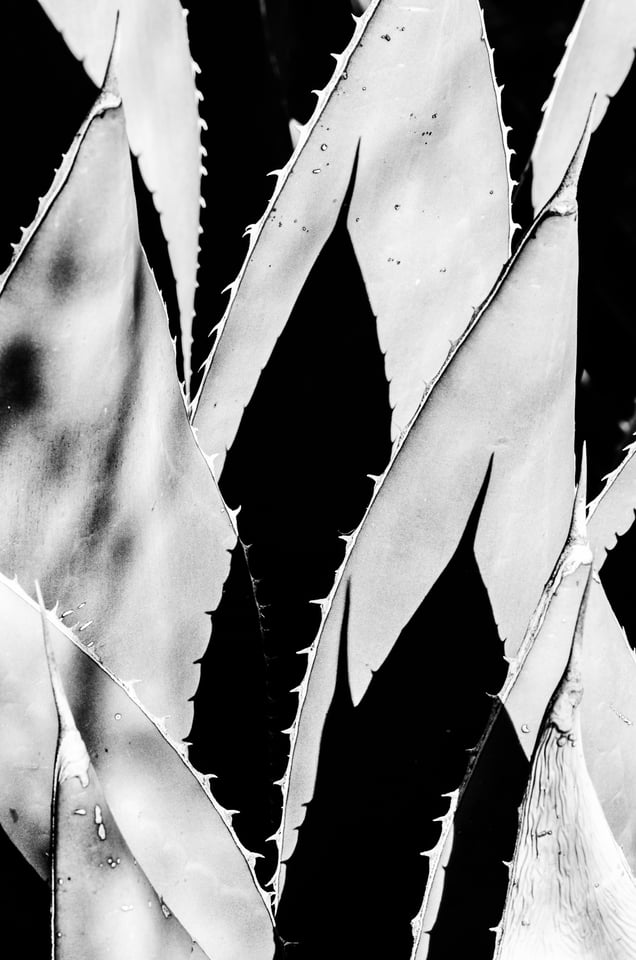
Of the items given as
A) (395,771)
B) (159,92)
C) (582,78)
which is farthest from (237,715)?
(582,78)

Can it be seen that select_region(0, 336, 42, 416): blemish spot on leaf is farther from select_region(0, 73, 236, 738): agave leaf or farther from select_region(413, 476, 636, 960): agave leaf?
select_region(413, 476, 636, 960): agave leaf

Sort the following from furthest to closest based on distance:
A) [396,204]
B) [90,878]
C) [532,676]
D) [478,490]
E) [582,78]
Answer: [582,78] → [396,204] → [478,490] → [532,676] → [90,878]

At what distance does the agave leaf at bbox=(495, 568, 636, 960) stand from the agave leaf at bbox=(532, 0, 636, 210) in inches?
21.7

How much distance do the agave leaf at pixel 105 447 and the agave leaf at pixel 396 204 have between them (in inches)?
5.0

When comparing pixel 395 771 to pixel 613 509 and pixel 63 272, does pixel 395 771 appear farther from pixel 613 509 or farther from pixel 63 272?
pixel 63 272

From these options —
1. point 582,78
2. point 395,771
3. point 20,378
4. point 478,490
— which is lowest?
point 395,771

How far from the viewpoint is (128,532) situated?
2.07ft

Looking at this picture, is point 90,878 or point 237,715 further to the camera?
point 237,715

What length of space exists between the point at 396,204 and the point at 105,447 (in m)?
0.31

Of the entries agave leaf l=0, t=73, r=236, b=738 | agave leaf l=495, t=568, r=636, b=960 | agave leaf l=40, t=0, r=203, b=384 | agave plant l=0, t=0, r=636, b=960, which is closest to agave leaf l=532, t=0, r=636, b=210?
agave plant l=0, t=0, r=636, b=960

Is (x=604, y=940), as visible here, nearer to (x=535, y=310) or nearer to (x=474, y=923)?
(x=474, y=923)

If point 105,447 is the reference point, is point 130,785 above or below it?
below

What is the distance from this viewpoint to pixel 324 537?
82cm

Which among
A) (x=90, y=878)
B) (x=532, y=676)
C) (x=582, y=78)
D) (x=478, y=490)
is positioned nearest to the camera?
(x=90, y=878)
